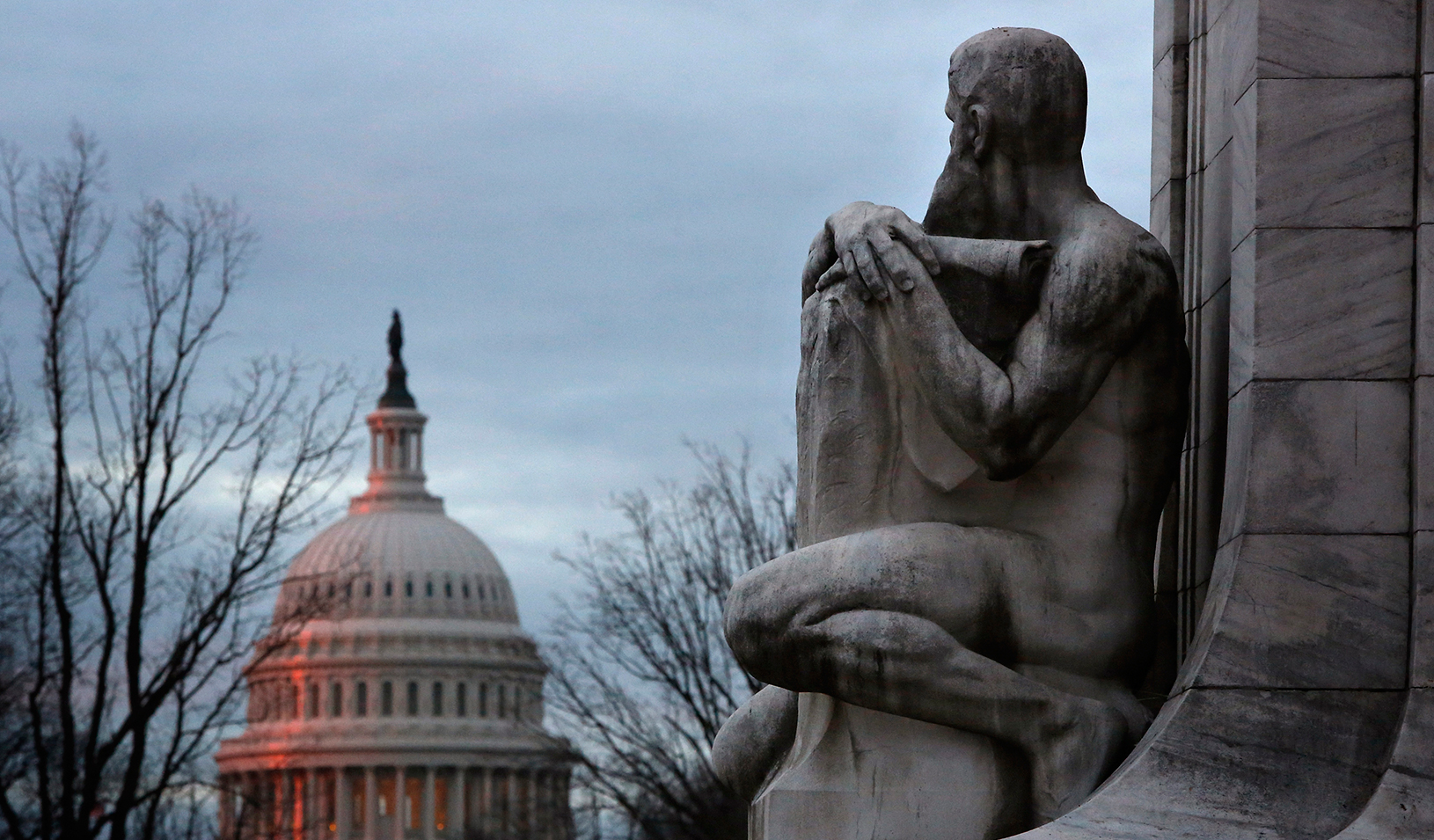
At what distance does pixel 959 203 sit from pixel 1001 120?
28 centimetres

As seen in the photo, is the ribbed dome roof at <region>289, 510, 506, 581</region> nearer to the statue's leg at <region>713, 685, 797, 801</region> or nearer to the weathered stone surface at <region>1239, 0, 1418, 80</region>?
the statue's leg at <region>713, 685, 797, 801</region>

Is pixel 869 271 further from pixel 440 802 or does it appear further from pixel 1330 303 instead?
pixel 440 802

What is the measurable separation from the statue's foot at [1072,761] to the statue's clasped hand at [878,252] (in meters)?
1.24

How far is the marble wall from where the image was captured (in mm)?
6605

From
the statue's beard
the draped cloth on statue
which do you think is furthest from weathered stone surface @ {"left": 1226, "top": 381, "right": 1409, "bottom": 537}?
the statue's beard

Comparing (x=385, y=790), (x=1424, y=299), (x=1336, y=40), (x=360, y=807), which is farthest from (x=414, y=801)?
(x=1424, y=299)

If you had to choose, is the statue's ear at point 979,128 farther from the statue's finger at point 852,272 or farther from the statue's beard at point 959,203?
the statue's finger at point 852,272

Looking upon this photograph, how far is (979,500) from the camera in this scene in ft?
23.8

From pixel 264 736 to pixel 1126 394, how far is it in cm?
11223

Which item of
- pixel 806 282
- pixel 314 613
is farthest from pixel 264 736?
pixel 806 282

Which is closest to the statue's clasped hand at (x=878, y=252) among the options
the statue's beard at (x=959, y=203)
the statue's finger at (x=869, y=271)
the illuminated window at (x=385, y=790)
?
the statue's finger at (x=869, y=271)

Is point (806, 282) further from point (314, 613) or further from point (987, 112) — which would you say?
point (314, 613)

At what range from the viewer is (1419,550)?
6.71 m

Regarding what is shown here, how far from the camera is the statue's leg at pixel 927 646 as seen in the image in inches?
270
